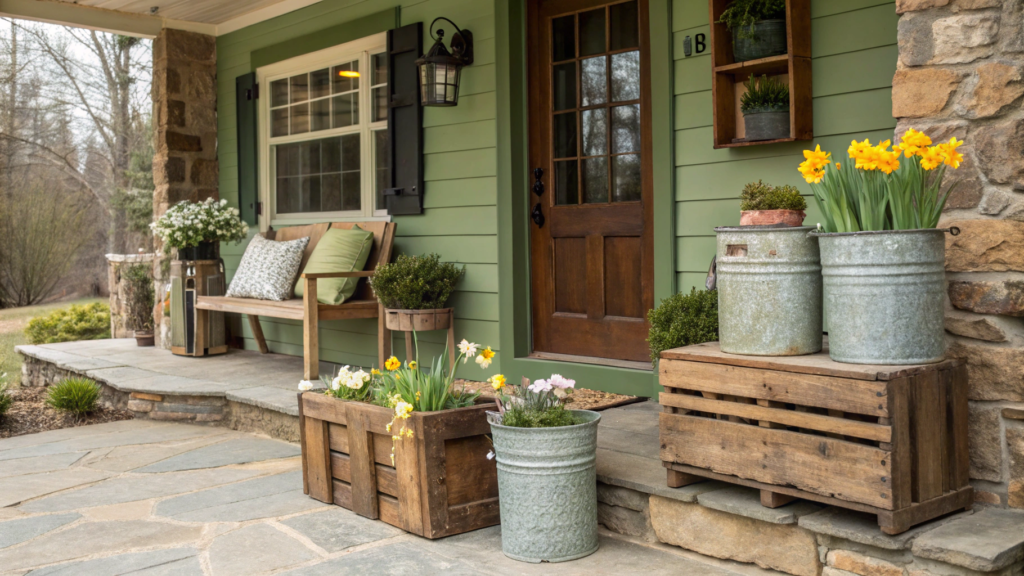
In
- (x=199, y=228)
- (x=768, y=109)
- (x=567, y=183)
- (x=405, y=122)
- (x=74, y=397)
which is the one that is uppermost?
(x=405, y=122)

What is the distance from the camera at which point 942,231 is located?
226 cm

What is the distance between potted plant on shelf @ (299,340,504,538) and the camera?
2781mm

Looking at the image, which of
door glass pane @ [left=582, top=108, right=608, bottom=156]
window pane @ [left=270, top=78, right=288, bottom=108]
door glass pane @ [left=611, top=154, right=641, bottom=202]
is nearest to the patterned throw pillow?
window pane @ [left=270, top=78, right=288, bottom=108]

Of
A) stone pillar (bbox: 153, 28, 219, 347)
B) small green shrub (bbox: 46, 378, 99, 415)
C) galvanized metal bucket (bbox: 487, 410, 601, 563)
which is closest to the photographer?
galvanized metal bucket (bbox: 487, 410, 601, 563)

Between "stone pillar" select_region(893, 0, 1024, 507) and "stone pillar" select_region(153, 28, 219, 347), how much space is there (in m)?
5.66

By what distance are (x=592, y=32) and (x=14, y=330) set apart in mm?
9590

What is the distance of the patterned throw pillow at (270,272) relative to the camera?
18.0 ft

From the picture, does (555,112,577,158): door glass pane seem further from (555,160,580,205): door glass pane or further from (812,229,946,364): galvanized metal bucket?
(812,229,946,364): galvanized metal bucket

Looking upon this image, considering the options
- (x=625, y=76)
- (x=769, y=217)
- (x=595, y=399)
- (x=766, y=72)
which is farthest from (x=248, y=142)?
(x=769, y=217)

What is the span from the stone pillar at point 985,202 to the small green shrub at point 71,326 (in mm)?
8682

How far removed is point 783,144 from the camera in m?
3.46

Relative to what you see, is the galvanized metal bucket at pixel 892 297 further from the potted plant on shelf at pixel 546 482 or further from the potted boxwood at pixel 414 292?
the potted boxwood at pixel 414 292

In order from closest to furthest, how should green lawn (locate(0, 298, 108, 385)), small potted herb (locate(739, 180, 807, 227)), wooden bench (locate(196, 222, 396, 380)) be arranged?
small potted herb (locate(739, 180, 807, 227)) → wooden bench (locate(196, 222, 396, 380)) → green lawn (locate(0, 298, 108, 385))

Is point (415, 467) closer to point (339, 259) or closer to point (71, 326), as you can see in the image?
point (339, 259)
